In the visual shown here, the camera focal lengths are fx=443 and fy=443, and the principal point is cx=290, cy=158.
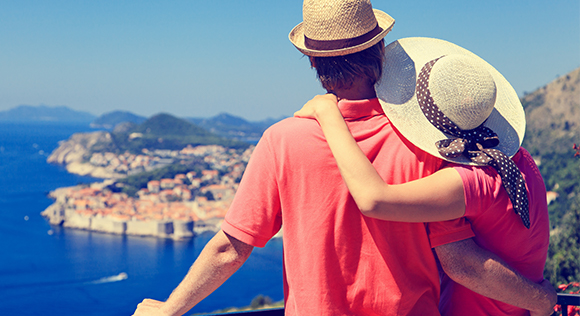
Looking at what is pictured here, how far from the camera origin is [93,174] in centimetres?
5800

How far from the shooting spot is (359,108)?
681 millimetres

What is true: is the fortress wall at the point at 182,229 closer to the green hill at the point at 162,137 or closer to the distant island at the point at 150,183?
the distant island at the point at 150,183

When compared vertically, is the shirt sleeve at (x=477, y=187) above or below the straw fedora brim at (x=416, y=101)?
below

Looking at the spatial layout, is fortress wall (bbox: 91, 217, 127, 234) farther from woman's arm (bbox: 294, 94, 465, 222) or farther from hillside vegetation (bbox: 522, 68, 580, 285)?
woman's arm (bbox: 294, 94, 465, 222)

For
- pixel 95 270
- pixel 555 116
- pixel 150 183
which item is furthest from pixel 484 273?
pixel 150 183

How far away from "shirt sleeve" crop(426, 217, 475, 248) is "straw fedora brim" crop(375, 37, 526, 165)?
0.09m

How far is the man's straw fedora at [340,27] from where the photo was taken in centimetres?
66

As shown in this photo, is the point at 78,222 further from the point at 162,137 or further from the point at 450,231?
the point at 450,231

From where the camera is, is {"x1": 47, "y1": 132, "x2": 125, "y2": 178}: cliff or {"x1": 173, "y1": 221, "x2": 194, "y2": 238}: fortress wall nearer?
{"x1": 173, "y1": 221, "x2": 194, "y2": 238}: fortress wall

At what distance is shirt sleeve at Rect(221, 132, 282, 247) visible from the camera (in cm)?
66

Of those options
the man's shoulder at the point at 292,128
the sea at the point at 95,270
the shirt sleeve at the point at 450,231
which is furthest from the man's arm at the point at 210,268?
the sea at the point at 95,270

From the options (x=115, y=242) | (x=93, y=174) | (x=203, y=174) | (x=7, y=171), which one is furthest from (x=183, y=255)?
(x=7, y=171)

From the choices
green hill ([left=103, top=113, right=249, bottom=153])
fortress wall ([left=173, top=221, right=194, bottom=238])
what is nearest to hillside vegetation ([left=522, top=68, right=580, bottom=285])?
fortress wall ([left=173, top=221, right=194, bottom=238])

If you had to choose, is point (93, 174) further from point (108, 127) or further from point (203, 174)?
point (108, 127)
